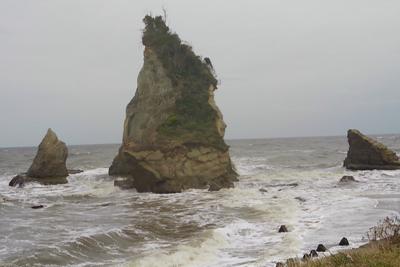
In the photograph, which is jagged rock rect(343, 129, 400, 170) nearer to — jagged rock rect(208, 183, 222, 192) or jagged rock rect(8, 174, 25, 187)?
jagged rock rect(208, 183, 222, 192)

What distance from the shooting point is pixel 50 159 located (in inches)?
1236

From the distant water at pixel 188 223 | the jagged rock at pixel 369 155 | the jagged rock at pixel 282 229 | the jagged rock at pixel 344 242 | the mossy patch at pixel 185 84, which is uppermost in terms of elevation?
the mossy patch at pixel 185 84

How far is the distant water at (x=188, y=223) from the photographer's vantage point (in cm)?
1170

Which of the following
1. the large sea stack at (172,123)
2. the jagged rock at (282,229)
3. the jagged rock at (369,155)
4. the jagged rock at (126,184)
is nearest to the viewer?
the jagged rock at (282,229)

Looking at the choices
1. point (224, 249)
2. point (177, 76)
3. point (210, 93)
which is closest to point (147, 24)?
point (177, 76)

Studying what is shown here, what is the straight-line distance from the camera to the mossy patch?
26.6 m

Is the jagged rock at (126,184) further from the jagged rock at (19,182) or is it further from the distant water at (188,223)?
the jagged rock at (19,182)

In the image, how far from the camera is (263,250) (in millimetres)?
11820

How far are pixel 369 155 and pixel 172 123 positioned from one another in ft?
51.6

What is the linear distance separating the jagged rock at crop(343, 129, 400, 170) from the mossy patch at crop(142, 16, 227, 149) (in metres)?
11.8

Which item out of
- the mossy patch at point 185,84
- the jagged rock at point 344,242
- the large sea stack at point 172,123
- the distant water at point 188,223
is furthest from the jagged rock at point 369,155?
the jagged rock at point 344,242

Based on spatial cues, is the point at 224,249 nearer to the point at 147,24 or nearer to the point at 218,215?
the point at 218,215

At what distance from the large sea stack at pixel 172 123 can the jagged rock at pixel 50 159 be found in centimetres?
522

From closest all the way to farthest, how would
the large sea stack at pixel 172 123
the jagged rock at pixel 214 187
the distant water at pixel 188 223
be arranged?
1. the distant water at pixel 188 223
2. the jagged rock at pixel 214 187
3. the large sea stack at pixel 172 123
